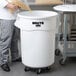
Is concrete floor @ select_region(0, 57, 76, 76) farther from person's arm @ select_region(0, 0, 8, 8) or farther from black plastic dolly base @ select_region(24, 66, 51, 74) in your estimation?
person's arm @ select_region(0, 0, 8, 8)

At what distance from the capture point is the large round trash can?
2.46 metres

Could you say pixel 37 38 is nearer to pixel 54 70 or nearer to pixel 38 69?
pixel 38 69

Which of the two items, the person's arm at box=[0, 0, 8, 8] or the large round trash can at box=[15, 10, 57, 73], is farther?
the person's arm at box=[0, 0, 8, 8]

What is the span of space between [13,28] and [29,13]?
1.03 ft

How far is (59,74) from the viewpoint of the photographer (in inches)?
105

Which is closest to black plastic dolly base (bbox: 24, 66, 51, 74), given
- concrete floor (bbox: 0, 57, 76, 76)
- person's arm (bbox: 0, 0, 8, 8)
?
concrete floor (bbox: 0, 57, 76, 76)

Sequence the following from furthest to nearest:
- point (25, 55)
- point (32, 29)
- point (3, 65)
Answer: point (3, 65) → point (25, 55) → point (32, 29)

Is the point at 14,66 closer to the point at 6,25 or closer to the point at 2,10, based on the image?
the point at 6,25

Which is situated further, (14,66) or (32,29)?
(14,66)

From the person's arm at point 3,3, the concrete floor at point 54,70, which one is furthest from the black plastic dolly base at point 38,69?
the person's arm at point 3,3

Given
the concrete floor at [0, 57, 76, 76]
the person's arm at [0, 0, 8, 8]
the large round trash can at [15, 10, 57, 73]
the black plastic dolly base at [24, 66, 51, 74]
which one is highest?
the person's arm at [0, 0, 8, 8]

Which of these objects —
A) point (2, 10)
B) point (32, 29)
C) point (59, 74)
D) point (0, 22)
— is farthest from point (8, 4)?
point (59, 74)

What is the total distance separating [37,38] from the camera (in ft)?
8.18

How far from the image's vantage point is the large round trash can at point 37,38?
2461mm
